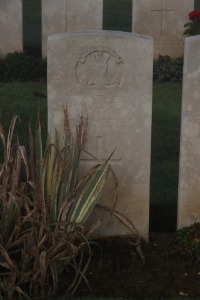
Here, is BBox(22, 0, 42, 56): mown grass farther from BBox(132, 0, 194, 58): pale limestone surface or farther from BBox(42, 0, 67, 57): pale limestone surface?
BBox(132, 0, 194, 58): pale limestone surface

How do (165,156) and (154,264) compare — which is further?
(165,156)

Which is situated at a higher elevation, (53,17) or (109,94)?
(53,17)

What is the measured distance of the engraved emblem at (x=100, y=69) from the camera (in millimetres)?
4332

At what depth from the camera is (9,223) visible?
4000 millimetres

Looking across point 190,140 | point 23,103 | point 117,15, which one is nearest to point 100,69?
point 190,140

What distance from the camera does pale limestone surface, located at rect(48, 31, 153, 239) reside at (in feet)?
14.2

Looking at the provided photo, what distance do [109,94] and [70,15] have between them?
728cm

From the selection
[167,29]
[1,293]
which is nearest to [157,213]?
[1,293]

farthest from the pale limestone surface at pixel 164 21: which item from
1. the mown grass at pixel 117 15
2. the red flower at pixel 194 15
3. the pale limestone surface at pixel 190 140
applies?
the pale limestone surface at pixel 190 140

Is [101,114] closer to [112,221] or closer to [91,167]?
[91,167]

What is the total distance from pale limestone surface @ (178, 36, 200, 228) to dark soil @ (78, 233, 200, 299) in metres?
0.25

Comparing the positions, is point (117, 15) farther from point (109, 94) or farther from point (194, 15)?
point (109, 94)

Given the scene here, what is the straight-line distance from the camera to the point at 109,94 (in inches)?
173

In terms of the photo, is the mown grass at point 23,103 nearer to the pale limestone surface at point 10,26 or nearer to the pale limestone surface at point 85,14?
the pale limestone surface at point 10,26
